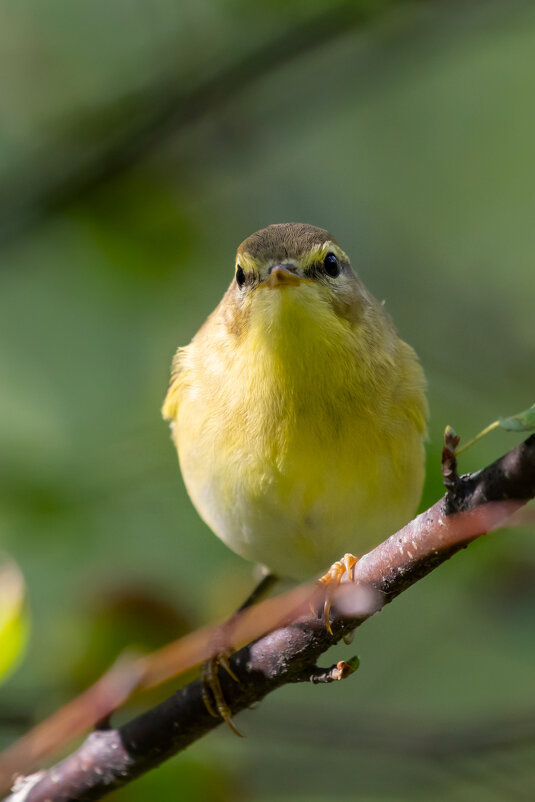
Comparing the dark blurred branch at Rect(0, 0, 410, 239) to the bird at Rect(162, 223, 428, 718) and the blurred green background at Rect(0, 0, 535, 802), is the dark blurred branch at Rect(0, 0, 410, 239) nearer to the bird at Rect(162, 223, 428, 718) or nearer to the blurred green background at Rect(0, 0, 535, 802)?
the blurred green background at Rect(0, 0, 535, 802)

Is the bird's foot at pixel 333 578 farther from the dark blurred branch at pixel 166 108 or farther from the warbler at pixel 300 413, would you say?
the dark blurred branch at pixel 166 108

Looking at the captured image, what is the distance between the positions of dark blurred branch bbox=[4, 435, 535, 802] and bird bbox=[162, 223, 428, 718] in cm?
17

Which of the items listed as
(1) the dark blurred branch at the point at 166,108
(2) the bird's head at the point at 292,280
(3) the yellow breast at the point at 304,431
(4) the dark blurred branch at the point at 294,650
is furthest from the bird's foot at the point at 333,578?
(1) the dark blurred branch at the point at 166,108

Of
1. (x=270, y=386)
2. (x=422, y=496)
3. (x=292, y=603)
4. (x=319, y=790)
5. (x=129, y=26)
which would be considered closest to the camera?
(x=292, y=603)

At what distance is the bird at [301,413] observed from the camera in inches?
128

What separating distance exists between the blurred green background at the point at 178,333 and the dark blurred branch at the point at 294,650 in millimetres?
387

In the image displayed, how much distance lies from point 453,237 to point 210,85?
5087 millimetres

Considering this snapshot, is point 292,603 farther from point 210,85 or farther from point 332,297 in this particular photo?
point 210,85

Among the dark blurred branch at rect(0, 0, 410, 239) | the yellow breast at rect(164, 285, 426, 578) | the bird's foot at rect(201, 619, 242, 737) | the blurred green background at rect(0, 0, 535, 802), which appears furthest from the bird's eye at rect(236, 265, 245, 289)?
the bird's foot at rect(201, 619, 242, 737)

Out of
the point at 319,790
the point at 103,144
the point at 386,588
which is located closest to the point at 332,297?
the point at 103,144

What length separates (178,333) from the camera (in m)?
4.73

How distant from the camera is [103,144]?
3.88 metres

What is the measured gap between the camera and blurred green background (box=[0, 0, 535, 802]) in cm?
368

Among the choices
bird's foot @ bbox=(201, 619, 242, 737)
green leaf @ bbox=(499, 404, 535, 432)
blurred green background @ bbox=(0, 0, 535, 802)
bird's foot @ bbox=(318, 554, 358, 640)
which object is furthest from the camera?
blurred green background @ bbox=(0, 0, 535, 802)
